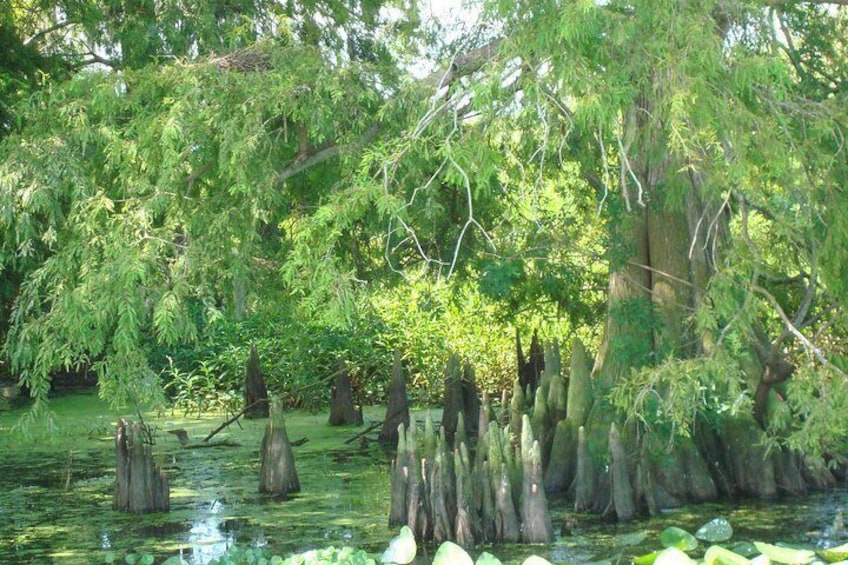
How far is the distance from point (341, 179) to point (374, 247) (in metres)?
1.72

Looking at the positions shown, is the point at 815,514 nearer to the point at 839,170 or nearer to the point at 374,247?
the point at 839,170

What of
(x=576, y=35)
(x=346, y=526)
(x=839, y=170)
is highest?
(x=576, y=35)

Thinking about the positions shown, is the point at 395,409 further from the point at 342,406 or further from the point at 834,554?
the point at 834,554

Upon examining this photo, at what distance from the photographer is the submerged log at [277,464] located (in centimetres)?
1043

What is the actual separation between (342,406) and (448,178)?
783 cm

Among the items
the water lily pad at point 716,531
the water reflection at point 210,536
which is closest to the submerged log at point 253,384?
the water reflection at point 210,536

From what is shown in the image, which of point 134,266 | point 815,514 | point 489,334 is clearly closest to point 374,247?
point 134,266

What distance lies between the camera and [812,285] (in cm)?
814

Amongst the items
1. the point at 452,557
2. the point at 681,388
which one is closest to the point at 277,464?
the point at 681,388

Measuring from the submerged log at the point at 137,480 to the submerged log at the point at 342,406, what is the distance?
501 cm

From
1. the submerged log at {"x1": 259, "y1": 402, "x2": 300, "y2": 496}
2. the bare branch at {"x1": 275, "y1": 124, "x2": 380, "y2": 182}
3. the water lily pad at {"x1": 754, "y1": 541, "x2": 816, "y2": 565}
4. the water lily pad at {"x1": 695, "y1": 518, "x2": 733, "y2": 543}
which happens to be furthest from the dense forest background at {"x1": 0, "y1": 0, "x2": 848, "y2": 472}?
the water lily pad at {"x1": 754, "y1": 541, "x2": 816, "y2": 565}

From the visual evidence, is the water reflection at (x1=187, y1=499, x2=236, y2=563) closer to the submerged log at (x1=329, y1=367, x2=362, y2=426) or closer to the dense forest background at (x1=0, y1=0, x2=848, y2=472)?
the dense forest background at (x1=0, y1=0, x2=848, y2=472)

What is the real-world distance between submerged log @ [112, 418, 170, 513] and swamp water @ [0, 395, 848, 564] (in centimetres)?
13

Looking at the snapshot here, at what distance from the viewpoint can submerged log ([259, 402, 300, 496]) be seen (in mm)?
10430
